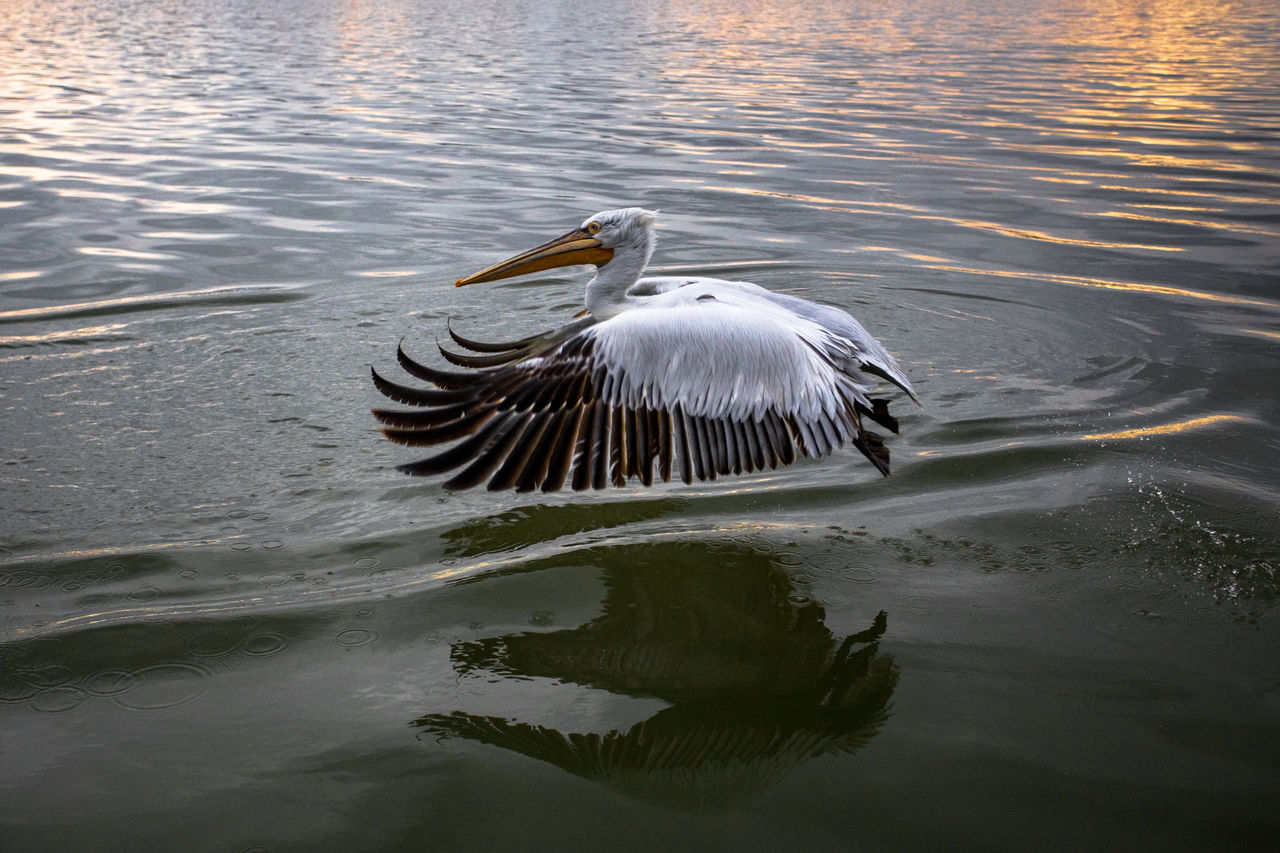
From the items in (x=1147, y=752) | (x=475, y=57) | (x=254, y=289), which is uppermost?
(x=475, y=57)

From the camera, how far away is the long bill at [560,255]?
4.54 meters

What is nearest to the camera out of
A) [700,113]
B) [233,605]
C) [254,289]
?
[233,605]

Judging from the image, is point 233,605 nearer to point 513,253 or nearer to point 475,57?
point 513,253

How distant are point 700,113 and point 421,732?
40.4ft

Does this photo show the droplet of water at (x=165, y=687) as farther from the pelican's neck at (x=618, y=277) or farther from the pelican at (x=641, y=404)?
the pelican's neck at (x=618, y=277)

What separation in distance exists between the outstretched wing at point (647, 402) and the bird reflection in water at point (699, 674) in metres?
0.36

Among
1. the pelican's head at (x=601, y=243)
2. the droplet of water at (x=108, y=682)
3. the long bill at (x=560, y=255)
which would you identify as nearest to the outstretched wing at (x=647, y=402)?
the long bill at (x=560, y=255)

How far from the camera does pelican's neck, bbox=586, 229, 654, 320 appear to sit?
4.75 metres

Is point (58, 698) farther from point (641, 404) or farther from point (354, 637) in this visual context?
point (641, 404)

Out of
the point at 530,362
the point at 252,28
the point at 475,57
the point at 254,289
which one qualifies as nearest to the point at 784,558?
the point at 530,362

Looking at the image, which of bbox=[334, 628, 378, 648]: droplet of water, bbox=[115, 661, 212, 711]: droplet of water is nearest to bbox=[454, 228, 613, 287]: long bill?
bbox=[334, 628, 378, 648]: droplet of water

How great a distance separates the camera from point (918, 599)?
11.5ft

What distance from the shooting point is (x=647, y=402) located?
3666 millimetres

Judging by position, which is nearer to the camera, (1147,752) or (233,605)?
(1147,752)
